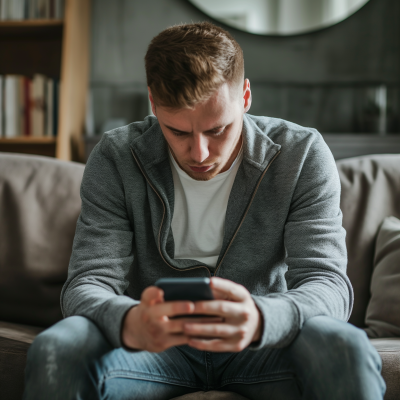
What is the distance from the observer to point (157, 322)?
720mm

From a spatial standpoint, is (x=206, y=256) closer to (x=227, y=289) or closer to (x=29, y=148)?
(x=227, y=289)

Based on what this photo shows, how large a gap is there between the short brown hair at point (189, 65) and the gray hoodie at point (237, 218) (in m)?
0.20

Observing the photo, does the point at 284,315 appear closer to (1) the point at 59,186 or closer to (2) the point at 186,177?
(2) the point at 186,177

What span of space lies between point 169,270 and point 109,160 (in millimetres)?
307

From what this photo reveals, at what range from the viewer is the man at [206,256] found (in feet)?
2.37

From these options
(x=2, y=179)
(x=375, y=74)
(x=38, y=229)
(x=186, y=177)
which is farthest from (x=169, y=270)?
(x=375, y=74)

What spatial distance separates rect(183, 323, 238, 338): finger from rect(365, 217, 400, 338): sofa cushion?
1.87 ft

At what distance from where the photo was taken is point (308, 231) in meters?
0.96

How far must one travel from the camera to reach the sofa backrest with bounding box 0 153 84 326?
4.19ft

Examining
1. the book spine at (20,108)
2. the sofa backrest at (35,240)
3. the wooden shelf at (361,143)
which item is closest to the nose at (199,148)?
the sofa backrest at (35,240)

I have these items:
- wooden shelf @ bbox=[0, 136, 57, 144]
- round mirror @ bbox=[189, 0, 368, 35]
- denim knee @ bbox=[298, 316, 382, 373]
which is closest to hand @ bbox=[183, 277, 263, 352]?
denim knee @ bbox=[298, 316, 382, 373]

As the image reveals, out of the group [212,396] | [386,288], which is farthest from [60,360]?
[386,288]

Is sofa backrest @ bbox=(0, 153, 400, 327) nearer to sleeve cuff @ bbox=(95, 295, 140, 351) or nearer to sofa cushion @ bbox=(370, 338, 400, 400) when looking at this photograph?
sofa cushion @ bbox=(370, 338, 400, 400)

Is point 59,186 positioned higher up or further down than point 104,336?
higher up
